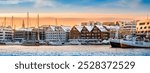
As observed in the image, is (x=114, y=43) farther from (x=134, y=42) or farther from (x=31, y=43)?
(x=31, y=43)

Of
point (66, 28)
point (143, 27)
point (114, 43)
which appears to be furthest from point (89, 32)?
point (114, 43)

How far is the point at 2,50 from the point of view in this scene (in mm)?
10375

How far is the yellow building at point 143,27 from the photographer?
9953mm

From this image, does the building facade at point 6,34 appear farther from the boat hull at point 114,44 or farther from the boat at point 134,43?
the boat at point 134,43

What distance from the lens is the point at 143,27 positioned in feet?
33.9

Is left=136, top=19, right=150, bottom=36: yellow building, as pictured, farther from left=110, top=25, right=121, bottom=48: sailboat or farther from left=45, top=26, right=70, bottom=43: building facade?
left=45, top=26, right=70, bottom=43: building facade

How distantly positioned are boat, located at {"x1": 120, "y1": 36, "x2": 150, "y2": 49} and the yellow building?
62cm

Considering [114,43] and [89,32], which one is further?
[114,43]

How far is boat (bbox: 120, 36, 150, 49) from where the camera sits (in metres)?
11.4

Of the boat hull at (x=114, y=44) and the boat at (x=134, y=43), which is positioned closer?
the boat at (x=134, y=43)

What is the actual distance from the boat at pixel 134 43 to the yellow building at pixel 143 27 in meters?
0.62

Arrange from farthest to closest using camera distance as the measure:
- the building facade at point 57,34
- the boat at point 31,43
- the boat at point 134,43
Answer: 1. the boat at point 31,43
2. the boat at point 134,43
3. the building facade at point 57,34

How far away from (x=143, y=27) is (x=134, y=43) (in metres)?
2.00

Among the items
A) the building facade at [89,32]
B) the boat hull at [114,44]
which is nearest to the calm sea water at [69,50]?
the building facade at [89,32]
